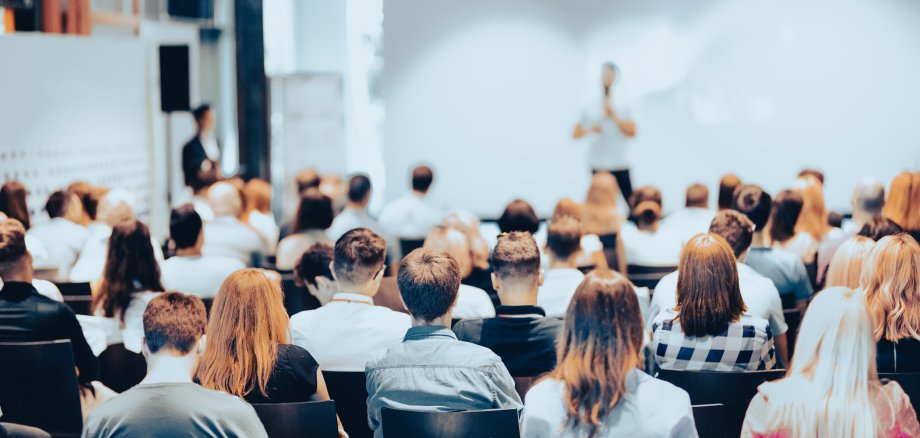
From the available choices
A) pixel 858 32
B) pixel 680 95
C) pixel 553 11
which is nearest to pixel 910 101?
pixel 858 32

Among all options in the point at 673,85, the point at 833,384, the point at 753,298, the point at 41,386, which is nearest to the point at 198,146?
the point at 673,85

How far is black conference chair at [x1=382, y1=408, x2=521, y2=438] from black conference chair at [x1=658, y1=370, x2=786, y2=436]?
2.28 ft

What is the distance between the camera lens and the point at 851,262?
381 cm

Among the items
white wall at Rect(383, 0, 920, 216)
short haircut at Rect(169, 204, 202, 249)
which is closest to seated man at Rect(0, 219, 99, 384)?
short haircut at Rect(169, 204, 202, 249)

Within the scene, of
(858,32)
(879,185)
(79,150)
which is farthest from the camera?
(858,32)

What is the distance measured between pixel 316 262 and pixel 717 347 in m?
1.83

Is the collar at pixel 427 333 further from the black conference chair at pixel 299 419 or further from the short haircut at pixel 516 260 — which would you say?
the short haircut at pixel 516 260

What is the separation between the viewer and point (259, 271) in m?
3.14

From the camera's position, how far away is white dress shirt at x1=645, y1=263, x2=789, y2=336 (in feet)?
13.4

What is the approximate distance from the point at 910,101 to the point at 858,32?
2.97 ft

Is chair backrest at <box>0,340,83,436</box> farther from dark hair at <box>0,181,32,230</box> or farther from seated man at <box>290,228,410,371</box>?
dark hair at <box>0,181,32,230</box>

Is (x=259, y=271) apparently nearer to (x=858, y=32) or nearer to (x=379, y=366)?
(x=379, y=366)

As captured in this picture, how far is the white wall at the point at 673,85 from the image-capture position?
1100 centimetres

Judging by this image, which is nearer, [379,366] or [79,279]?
[379,366]
